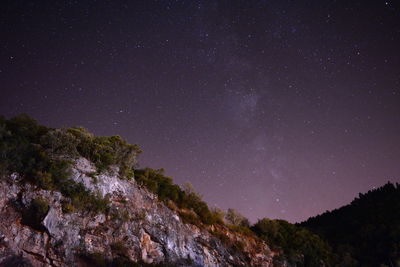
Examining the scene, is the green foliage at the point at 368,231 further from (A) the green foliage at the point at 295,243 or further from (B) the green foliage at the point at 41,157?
(B) the green foliage at the point at 41,157

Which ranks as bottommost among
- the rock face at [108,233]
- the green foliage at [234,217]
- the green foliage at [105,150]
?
the rock face at [108,233]

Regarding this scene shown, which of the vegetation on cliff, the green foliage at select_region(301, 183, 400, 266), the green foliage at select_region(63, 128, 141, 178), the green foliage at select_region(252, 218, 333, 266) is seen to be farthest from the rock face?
the green foliage at select_region(301, 183, 400, 266)

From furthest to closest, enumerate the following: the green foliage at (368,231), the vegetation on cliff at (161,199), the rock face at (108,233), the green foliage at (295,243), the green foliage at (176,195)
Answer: the green foliage at (368,231) < the green foliage at (295,243) < the green foliage at (176,195) < the vegetation on cliff at (161,199) < the rock face at (108,233)

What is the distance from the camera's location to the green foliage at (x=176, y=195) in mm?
23484

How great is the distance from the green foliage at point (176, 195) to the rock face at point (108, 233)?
81 centimetres

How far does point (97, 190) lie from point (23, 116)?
7434mm

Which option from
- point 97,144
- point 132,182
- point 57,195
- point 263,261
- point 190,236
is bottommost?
point 263,261

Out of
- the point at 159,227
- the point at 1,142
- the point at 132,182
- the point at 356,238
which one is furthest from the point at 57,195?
the point at 356,238

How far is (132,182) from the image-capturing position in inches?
866

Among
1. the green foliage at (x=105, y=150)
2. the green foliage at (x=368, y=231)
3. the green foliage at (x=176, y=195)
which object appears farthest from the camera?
the green foliage at (x=368, y=231)

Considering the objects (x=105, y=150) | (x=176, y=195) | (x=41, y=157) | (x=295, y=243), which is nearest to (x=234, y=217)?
(x=295, y=243)

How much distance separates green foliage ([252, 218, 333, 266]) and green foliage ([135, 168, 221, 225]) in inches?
287

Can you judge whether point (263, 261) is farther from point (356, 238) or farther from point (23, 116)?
point (23, 116)

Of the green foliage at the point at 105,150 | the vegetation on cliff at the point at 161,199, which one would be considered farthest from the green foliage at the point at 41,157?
the green foliage at the point at 105,150
